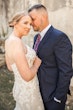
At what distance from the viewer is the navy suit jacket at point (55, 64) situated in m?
3.03

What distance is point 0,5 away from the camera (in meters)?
7.46

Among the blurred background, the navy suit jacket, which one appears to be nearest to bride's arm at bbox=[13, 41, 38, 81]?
the navy suit jacket

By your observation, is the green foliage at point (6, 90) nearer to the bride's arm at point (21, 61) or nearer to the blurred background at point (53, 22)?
the blurred background at point (53, 22)

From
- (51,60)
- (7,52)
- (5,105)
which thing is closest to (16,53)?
(7,52)

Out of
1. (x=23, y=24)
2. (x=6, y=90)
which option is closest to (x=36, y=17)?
(x=23, y=24)

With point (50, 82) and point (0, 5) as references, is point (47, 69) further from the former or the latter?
point (0, 5)

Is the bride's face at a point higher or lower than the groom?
higher

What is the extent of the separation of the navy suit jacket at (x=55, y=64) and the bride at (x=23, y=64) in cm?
7

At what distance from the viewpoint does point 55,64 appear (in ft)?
10.2

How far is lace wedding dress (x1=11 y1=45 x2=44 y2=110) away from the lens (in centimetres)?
311

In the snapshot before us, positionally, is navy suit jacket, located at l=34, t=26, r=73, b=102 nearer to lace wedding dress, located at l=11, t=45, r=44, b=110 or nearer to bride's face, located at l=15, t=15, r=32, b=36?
lace wedding dress, located at l=11, t=45, r=44, b=110

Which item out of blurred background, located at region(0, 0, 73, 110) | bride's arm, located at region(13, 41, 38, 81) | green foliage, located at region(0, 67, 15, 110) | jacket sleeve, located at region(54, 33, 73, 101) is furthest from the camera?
blurred background, located at region(0, 0, 73, 110)

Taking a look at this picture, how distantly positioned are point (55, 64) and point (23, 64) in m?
0.34

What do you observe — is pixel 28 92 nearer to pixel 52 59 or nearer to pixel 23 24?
pixel 52 59
